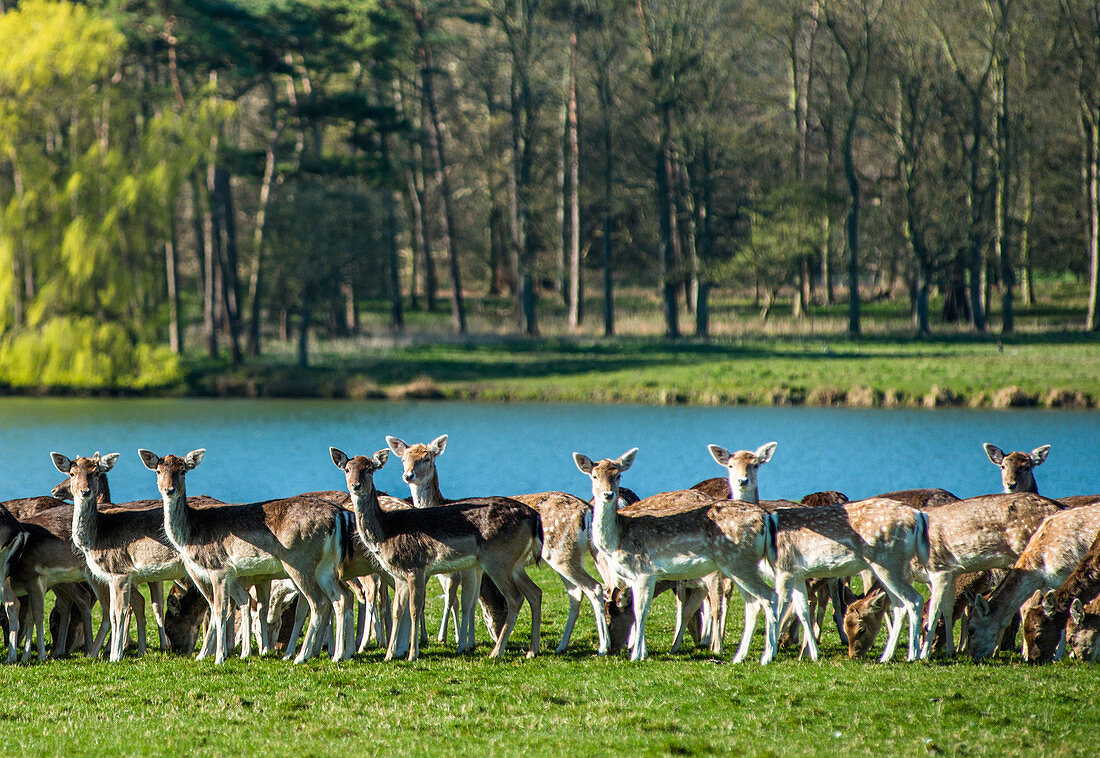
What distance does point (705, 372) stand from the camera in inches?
1661

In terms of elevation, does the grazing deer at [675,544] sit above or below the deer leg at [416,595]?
above

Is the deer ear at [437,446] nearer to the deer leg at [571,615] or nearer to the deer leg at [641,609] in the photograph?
the deer leg at [571,615]

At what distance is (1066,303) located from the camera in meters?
58.3

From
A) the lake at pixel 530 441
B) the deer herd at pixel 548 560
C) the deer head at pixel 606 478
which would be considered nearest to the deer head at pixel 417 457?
the deer herd at pixel 548 560

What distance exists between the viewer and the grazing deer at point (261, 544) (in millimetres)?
10961

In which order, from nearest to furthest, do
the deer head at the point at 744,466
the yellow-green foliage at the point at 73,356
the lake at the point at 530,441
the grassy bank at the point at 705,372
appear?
the deer head at the point at 744,466, the lake at the point at 530,441, the grassy bank at the point at 705,372, the yellow-green foliage at the point at 73,356

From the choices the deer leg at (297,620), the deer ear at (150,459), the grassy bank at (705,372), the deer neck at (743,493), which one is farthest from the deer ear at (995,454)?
the grassy bank at (705,372)

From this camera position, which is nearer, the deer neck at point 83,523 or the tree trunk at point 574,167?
the deer neck at point 83,523

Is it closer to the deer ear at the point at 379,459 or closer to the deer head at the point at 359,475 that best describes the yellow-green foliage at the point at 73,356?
the deer ear at the point at 379,459

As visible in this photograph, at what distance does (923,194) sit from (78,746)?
52.6m

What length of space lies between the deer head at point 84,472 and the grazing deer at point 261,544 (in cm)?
71

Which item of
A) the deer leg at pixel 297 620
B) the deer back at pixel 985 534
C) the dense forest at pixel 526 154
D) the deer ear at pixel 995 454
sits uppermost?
the dense forest at pixel 526 154

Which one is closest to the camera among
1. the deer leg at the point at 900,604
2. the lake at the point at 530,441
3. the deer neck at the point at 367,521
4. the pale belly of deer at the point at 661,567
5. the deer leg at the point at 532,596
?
the deer leg at the point at 900,604

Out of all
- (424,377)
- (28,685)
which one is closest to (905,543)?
(28,685)
